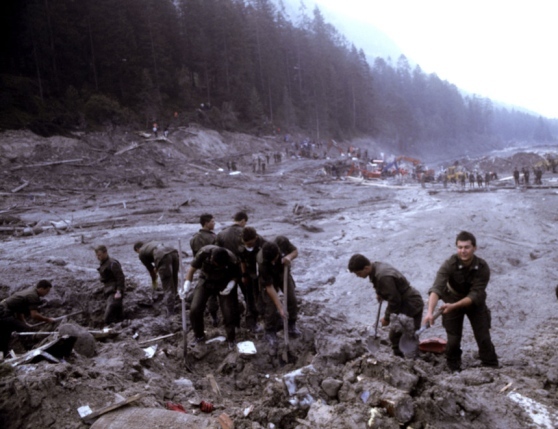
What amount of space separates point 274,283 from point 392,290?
63.3 inches

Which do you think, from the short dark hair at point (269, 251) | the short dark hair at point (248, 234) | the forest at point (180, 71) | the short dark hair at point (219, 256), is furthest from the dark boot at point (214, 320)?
the forest at point (180, 71)

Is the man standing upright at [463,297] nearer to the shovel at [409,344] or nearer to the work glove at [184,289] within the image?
the shovel at [409,344]

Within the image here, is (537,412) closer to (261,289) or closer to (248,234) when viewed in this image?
(261,289)

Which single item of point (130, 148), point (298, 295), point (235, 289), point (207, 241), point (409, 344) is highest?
point (130, 148)

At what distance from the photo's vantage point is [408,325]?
451cm

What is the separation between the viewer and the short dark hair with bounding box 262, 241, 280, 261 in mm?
4957

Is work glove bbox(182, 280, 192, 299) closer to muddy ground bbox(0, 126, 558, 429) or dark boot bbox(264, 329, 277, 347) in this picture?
muddy ground bbox(0, 126, 558, 429)

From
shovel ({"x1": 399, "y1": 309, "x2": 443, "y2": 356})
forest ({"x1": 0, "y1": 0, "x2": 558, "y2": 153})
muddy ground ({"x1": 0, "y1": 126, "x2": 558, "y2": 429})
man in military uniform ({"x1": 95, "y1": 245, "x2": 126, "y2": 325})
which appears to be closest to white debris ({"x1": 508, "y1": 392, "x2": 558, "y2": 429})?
muddy ground ({"x1": 0, "y1": 126, "x2": 558, "y2": 429})

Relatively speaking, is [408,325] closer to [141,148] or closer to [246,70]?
[141,148]

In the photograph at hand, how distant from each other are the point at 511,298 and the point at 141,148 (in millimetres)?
25332

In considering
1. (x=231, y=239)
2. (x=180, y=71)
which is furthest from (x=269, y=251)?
(x=180, y=71)

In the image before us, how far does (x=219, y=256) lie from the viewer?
17.1 feet

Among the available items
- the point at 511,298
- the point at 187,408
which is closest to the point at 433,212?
the point at 511,298

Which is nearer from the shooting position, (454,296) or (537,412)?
(537,412)
